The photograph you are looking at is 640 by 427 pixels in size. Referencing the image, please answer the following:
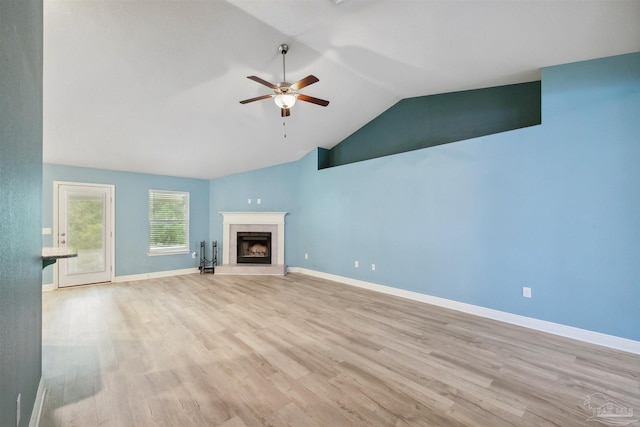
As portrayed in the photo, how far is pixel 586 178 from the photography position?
3.00 m

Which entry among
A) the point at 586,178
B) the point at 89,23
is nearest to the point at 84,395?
the point at 89,23

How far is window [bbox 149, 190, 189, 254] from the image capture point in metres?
6.11

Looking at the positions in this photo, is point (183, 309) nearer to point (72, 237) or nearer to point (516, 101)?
point (72, 237)

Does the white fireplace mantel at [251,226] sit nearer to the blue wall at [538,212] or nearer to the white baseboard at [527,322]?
the blue wall at [538,212]

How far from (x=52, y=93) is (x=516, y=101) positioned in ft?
20.7

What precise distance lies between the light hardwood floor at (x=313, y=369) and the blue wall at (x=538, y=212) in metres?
0.48

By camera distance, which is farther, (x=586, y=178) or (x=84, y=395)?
(x=586, y=178)

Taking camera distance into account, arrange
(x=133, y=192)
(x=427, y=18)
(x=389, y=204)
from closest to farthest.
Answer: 1. (x=427, y=18)
2. (x=389, y=204)
3. (x=133, y=192)

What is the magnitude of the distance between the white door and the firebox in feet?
8.88

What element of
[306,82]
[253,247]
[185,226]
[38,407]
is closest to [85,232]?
[185,226]

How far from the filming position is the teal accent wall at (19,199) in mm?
1013

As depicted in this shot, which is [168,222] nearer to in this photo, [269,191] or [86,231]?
[86,231]

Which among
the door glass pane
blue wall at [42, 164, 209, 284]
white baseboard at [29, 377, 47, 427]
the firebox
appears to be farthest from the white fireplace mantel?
white baseboard at [29, 377, 47, 427]

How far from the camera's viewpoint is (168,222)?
20.8 feet
